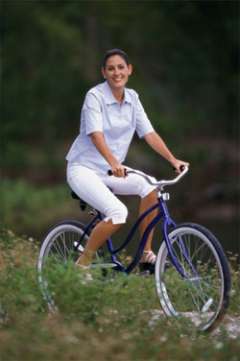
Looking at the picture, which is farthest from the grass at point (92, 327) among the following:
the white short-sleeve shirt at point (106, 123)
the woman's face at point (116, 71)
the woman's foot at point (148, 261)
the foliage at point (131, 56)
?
the foliage at point (131, 56)

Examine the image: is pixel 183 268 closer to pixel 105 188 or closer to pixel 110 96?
pixel 105 188

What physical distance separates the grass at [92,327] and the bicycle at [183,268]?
14 cm

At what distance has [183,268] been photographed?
21.2ft

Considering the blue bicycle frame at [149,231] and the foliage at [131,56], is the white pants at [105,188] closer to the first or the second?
the blue bicycle frame at [149,231]

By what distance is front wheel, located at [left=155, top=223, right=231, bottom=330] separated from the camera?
6184 mm

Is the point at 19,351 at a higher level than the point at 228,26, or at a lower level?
lower

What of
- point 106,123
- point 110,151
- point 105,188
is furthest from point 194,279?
point 106,123

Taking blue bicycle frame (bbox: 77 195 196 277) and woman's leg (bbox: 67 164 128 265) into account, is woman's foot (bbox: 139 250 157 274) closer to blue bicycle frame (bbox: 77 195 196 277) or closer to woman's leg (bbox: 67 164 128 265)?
blue bicycle frame (bbox: 77 195 196 277)

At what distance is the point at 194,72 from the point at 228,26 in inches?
126

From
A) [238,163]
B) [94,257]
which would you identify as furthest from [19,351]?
[238,163]

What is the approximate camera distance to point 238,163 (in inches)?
1471

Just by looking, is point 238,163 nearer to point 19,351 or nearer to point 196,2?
point 196,2

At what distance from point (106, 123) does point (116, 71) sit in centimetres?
35

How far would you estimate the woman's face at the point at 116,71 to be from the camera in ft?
22.7
